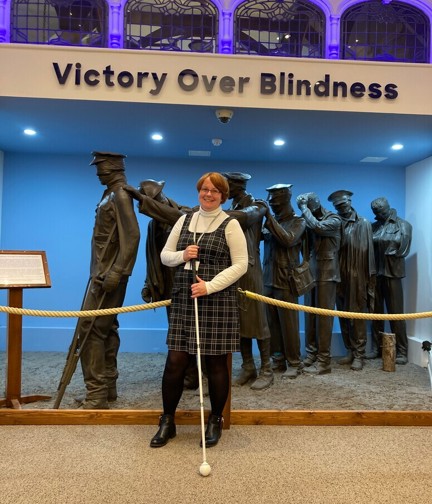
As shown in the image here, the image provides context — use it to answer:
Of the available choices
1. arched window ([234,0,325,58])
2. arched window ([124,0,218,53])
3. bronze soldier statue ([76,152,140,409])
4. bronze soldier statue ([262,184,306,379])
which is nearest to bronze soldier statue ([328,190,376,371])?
bronze soldier statue ([262,184,306,379])

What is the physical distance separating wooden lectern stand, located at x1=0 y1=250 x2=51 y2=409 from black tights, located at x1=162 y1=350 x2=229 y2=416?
5.09 feet

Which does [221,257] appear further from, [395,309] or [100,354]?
[395,309]

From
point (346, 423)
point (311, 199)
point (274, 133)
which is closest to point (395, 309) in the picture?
point (311, 199)

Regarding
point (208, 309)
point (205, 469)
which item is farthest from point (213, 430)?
point (208, 309)

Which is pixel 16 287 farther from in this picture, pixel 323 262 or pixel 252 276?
pixel 323 262

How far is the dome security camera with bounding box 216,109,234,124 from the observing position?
14.6ft

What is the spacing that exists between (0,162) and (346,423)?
222 inches

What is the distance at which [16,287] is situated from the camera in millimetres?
3648

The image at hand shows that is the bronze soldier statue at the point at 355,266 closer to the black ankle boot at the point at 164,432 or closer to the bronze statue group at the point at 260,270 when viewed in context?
the bronze statue group at the point at 260,270

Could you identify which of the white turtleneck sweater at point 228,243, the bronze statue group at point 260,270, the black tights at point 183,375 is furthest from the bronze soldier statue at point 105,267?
the black tights at point 183,375

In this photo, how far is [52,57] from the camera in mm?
4230

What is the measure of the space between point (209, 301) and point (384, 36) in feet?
13.4

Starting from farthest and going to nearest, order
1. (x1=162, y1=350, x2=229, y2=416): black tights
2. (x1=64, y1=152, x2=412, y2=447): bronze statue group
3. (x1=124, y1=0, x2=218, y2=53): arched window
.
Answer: (x1=124, y1=0, x2=218, y2=53): arched window
(x1=64, y1=152, x2=412, y2=447): bronze statue group
(x1=162, y1=350, x2=229, y2=416): black tights

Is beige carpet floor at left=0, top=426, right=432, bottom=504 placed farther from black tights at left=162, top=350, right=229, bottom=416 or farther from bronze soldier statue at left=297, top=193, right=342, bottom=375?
bronze soldier statue at left=297, top=193, right=342, bottom=375
